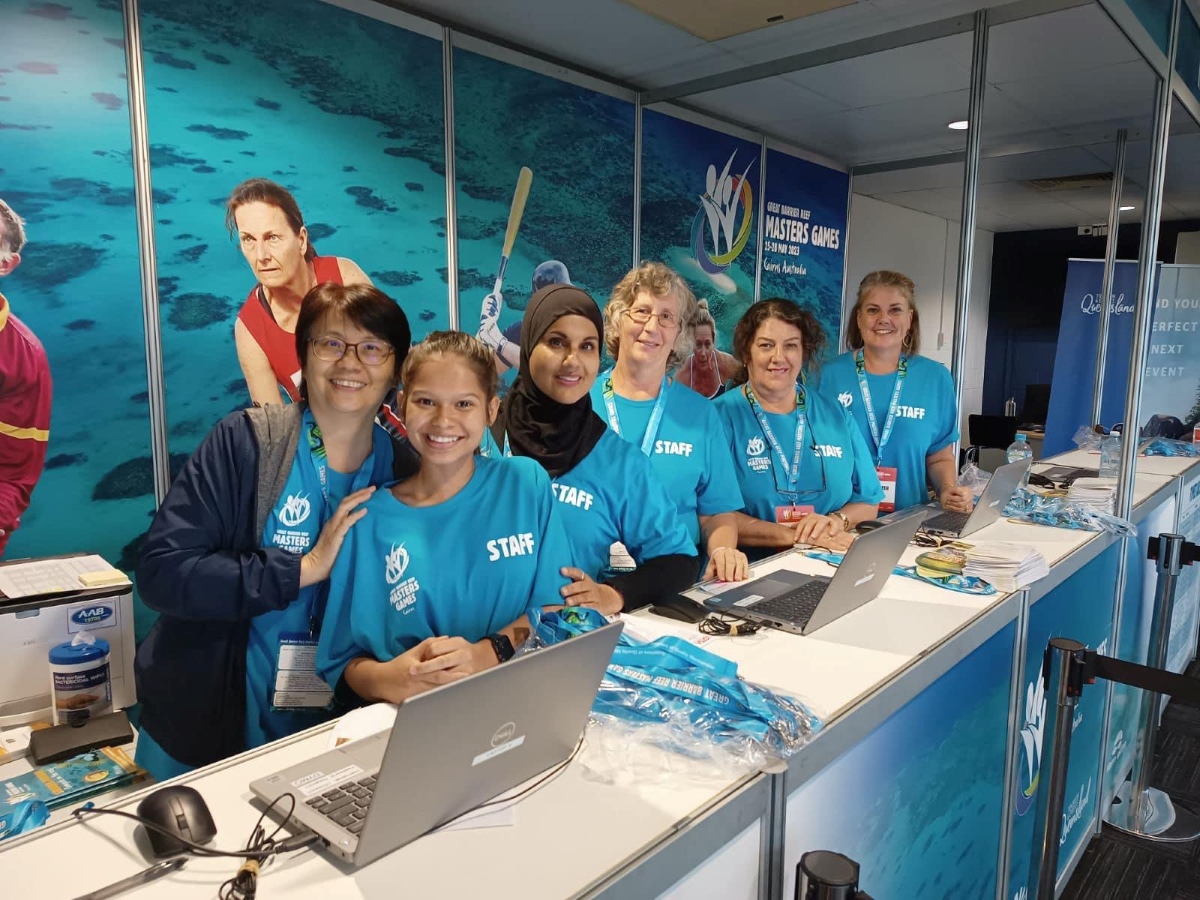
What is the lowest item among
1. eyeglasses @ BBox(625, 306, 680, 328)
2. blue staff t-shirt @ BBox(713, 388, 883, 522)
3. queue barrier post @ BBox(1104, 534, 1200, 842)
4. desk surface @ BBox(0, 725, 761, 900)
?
queue barrier post @ BBox(1104, 534, 1200, 842)

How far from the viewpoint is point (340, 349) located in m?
1.60

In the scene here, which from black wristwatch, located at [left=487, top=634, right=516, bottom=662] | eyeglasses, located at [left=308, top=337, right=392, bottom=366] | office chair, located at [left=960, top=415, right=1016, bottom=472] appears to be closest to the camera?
black wristwatch, located at [left=487, top=634, right=516, bottom=662]

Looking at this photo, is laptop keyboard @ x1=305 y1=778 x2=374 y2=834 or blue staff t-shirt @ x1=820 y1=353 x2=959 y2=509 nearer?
laptop keyboard @ x1=305 y1=778 x2=374 y2=834

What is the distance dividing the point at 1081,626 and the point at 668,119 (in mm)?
3576

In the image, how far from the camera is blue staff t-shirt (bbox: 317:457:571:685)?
1422 millimetres

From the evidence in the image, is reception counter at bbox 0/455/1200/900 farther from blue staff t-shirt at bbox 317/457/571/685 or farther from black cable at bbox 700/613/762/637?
blue staff t-shirt at bbox 317/457/571/685

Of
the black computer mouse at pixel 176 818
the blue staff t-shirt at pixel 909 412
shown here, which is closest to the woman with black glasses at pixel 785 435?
the blue staff t-shirt at pixel 909 412

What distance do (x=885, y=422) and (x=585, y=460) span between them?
64.0 inches

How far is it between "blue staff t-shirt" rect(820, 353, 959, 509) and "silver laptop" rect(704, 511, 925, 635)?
4.68 feet

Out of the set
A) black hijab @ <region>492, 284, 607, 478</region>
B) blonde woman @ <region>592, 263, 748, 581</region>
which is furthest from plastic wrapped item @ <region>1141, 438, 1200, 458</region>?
black hijab @ <region>492, 284, 607, 478</region>

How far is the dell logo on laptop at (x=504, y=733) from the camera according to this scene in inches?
34.9

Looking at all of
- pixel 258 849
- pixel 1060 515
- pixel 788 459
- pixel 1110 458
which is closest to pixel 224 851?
pixel 258 849

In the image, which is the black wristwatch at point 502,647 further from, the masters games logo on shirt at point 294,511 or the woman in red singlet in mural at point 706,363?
the woman in red singlet in mural at point 706,363

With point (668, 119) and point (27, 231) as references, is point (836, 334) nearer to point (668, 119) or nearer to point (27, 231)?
point (668, 119)
